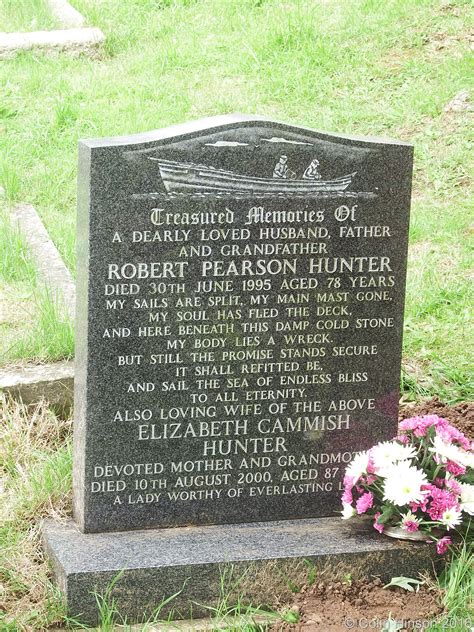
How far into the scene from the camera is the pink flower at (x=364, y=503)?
12.3 ft

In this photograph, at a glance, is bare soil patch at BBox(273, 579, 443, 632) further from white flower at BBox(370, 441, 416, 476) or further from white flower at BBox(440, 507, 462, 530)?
white flower at BBox(370, 441, 416, 476)

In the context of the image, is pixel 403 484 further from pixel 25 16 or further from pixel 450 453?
pixel 25 16

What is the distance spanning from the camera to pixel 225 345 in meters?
3.88

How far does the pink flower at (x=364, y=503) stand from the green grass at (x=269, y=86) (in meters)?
2.40

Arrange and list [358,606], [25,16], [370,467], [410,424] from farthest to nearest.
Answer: [25,16] < [410,424] < [370,467] < [358,606]

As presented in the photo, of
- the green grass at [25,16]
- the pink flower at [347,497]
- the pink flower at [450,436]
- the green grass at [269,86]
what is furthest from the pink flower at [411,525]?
the green grass at [25,16]

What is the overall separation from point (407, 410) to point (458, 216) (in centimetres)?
214

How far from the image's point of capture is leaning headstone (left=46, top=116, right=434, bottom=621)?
12.1 feet

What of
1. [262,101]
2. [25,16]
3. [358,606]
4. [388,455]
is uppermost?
[25,16]

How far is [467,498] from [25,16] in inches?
288

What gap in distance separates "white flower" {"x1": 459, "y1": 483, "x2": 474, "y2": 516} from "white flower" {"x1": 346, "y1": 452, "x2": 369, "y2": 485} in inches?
12.8

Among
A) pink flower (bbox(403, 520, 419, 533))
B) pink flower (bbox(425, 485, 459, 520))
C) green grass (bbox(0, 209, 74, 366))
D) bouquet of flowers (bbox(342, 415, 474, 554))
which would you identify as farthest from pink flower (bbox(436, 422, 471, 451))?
green grass (bbox(0, 209, 74, 366))

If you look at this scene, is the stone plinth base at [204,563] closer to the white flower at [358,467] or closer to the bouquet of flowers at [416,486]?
the bouquet of flowers at [416,486]

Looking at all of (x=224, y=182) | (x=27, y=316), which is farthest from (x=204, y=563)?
(x=27, y=316)
